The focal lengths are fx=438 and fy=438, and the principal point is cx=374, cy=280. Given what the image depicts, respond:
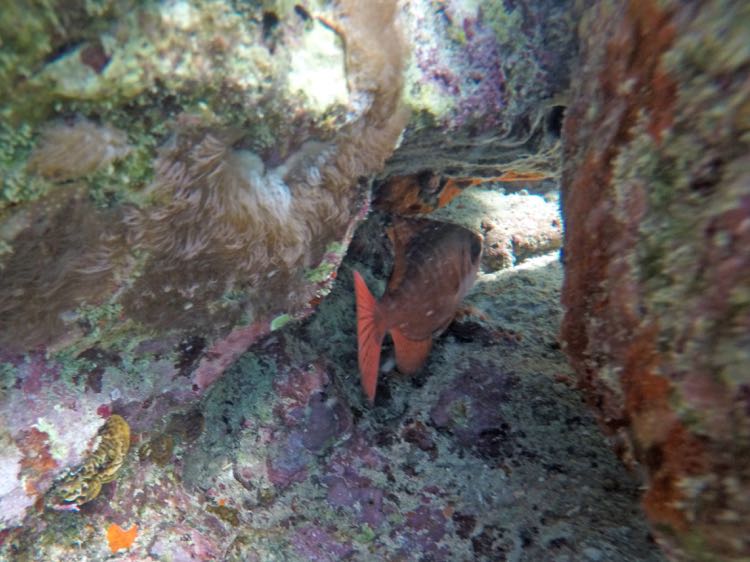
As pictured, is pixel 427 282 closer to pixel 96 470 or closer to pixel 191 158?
pixel 191 158

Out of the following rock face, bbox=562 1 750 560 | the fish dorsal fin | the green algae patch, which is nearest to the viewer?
rock face, bbox=562 1 750 560

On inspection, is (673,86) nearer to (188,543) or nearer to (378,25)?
(378,25)

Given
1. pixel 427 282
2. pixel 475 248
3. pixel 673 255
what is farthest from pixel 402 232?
pixel 673 255

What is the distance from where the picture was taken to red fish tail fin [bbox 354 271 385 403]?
252cm

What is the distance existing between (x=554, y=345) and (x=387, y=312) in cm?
99

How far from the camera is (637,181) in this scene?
122cm

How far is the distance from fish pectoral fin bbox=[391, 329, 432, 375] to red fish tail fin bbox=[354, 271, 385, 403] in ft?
0.49

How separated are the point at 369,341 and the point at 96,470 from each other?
151 centimetres

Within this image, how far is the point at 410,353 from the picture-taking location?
2.71 metres

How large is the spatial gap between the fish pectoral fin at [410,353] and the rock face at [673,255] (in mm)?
1270

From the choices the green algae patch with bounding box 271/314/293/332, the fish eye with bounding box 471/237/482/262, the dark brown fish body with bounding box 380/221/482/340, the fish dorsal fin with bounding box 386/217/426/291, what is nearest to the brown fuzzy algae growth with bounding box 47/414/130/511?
the green algae patch with bounding box 271/314/293/332

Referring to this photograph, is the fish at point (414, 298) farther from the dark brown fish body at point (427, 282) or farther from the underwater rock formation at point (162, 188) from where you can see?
the underwater rock formation at point (162, 188)

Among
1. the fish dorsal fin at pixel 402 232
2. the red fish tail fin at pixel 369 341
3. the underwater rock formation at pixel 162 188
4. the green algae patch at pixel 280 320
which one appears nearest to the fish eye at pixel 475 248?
the fish dorsal fin at pixel 402 232

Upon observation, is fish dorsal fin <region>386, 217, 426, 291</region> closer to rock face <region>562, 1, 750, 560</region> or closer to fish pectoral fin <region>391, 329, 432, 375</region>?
fish pectoral fin <region>391, 329, 432, 375</region>
